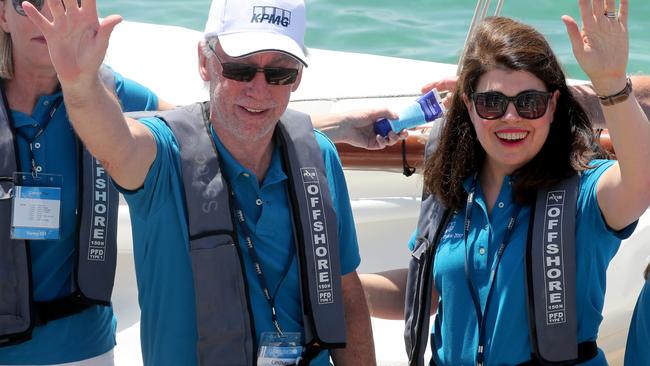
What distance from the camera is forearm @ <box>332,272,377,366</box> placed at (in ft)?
9.42

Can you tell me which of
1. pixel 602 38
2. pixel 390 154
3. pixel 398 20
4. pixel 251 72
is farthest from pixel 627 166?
pixel 398 20

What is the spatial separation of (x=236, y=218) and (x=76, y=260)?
462 mm

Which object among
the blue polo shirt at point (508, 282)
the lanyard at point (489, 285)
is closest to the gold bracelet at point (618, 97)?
the blue polo shirt at point (508, 282)

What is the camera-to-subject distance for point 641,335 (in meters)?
2.73

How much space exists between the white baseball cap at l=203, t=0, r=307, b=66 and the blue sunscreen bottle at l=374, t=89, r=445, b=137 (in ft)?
2.26

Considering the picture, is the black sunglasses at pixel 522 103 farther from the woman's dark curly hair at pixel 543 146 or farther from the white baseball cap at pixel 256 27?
Result: the white baseball cap at pixel 256 27

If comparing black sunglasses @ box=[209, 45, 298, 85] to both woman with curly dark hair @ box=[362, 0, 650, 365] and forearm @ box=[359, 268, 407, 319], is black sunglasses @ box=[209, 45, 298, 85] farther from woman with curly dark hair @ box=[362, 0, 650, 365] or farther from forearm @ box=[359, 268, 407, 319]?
forearm @ box=[359, 268, 407, 319]

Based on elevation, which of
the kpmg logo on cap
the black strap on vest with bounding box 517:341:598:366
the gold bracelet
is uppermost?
the kpmg logo on cap

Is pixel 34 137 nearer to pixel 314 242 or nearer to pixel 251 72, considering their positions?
pixel 251 72

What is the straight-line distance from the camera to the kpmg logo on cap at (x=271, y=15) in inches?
104

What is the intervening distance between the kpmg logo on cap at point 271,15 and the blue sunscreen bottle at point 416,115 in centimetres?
75

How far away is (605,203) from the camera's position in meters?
2.68

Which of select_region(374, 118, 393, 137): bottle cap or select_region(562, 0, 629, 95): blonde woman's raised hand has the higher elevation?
select_region(562, 0, 629, 95): blonde woman's raised hand

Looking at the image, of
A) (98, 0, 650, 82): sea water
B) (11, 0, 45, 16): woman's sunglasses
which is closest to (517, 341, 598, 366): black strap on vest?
(11, 0, 45, 16): woman's sunglasses
